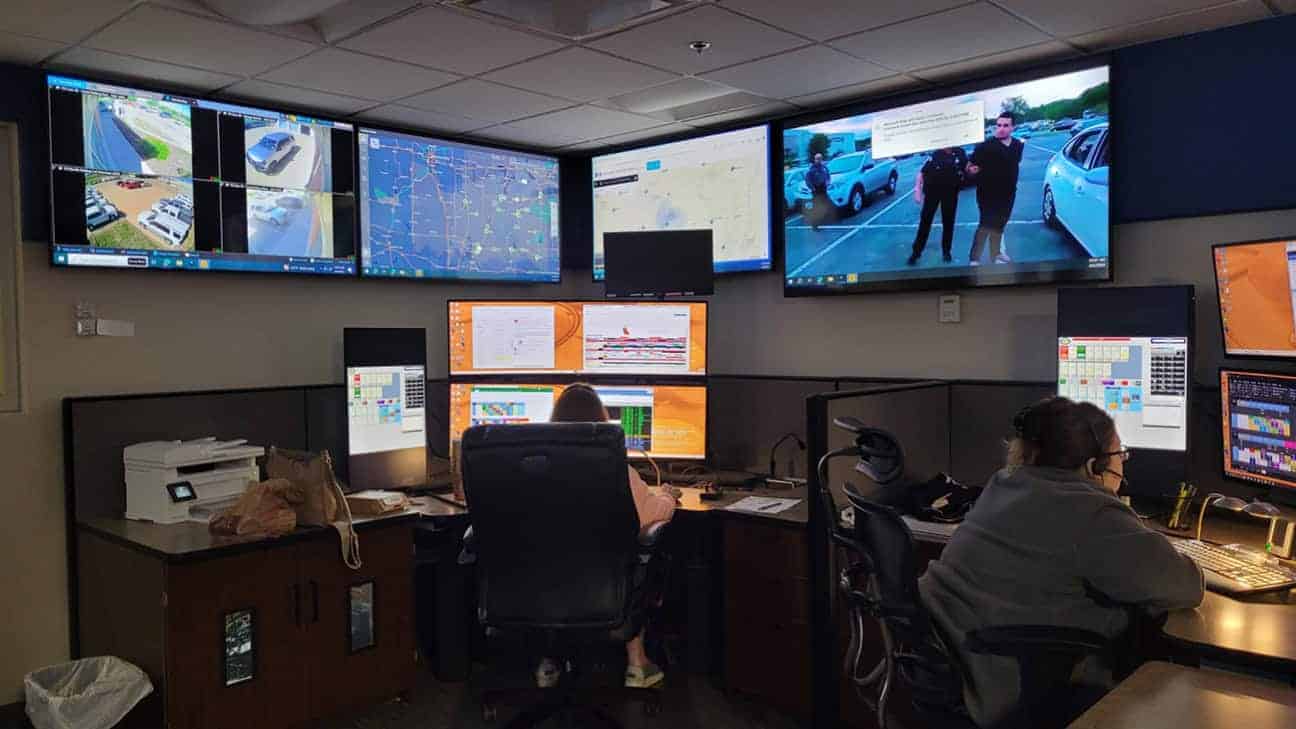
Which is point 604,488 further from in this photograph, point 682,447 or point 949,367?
point 949,367

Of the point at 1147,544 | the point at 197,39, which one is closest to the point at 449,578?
the point at 197,39

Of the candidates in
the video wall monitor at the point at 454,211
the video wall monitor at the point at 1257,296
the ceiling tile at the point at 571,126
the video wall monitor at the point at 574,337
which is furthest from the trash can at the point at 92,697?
the video wall monitor at the point at 1257,296

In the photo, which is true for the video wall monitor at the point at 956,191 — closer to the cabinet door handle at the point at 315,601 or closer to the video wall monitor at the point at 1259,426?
the video wall monitor at the point at 1259,426

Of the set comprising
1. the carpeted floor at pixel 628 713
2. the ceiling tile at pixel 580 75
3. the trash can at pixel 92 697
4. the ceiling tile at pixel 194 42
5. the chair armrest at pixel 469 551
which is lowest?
the carpeted floor at pixel 628 713

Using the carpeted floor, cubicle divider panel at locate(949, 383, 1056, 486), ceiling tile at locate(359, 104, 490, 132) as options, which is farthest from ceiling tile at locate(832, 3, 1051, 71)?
the carpeted floor

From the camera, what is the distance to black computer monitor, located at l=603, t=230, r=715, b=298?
3.95 meters

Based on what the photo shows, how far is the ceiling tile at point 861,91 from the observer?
11.6 ft

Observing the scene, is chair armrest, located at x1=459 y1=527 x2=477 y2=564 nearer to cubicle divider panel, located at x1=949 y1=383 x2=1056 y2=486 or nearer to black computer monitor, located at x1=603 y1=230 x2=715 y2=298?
black computer monitor, located at x1=603 y1=230 x2=715 y2=298

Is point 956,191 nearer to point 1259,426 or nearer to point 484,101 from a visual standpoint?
point 1259,426

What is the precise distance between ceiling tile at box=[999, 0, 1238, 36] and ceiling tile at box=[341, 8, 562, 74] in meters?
1.50

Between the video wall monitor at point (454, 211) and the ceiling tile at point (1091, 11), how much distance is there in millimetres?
2520

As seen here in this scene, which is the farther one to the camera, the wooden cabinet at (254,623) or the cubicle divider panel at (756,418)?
the cubicle divider panel at (756,418)

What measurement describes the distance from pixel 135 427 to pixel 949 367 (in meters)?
3.12

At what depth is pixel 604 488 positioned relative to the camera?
267 centimetres
